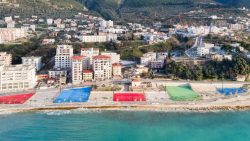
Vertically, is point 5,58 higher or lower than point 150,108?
higher

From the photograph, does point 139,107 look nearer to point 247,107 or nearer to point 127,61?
point 247,107

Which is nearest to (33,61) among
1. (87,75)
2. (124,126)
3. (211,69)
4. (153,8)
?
(87,75)

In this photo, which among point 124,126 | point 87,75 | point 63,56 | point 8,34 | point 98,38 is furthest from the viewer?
point 8,34

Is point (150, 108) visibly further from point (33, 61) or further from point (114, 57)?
point (33, 61)

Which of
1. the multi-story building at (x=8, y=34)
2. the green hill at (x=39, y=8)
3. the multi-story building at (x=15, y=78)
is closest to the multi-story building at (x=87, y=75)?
the multi-story building at (x=15, y=78)

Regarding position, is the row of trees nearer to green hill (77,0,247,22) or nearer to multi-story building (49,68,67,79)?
multi-story building (49,68,67,79)

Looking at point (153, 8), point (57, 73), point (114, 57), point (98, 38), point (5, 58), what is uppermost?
point (153, 8)
